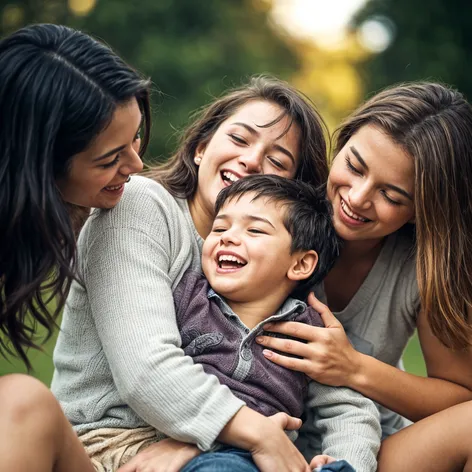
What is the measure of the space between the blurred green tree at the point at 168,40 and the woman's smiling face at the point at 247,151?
11.7 m

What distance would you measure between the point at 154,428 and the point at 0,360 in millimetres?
4340

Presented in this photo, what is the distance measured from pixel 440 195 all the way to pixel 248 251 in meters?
0.79

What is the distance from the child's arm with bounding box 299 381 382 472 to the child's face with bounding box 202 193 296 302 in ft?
1.36

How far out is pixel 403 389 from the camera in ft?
10.1

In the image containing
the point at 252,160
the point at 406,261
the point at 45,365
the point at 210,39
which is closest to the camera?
the point at 252,160

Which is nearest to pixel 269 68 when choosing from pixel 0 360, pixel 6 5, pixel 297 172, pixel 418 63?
pixel 418 63

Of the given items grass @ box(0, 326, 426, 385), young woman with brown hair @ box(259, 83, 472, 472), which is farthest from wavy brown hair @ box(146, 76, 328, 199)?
grass @ box(0, 326, 426, 385)

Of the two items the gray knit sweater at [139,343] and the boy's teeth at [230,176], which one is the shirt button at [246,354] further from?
the boy's teeth at [230,176]

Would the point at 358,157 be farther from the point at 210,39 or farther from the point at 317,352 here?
the point at 210,39

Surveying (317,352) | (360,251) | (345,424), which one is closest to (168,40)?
(360,251)

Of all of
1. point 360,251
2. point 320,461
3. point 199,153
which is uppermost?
point 199,153

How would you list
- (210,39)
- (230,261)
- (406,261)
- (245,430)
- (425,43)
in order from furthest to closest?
1. (210,39)
2. (425,43)
3. (406,261)
4. (230,261)
5. (245,430)

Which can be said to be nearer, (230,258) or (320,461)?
(320,461)

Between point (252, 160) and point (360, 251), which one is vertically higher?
point (252, 160)
